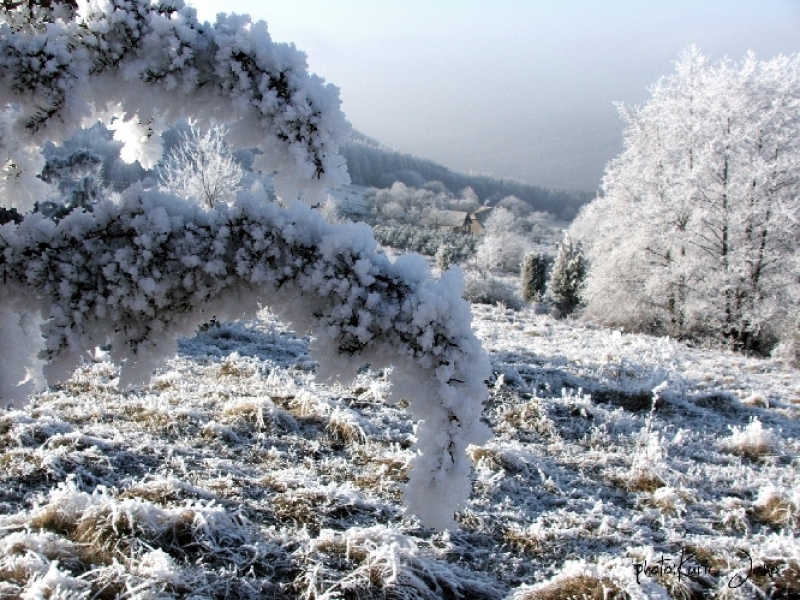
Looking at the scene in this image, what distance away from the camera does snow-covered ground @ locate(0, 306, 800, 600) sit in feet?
11.7

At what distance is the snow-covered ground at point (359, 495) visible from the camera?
3570 mm

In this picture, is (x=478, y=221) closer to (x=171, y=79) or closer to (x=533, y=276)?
(x=533, y=276)

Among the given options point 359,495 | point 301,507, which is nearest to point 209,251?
point 301,507

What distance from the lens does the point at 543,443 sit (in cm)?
693

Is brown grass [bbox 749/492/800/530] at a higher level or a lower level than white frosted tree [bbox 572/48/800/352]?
lower

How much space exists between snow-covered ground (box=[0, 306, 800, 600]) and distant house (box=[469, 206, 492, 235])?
76.0m

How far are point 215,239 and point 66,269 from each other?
0.51 m

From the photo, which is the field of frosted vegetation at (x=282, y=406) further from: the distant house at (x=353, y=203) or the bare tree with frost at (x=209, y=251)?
the distant house at (x=353, y=203)

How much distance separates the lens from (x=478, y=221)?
87875mm

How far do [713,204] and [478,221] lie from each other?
67.1 metres

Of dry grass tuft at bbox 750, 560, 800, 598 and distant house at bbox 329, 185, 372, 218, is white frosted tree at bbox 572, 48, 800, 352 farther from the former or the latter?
distant house at bbox 329, 185, 372, 218

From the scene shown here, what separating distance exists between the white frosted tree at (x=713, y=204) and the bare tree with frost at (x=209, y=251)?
2178 centimetres

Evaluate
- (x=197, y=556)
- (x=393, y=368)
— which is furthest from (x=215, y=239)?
(x=197, y=556)

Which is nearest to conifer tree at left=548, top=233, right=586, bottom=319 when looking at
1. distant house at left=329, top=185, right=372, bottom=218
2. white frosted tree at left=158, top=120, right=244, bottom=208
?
white frosted tree at left=158, top=120, right=244, bottom=208
